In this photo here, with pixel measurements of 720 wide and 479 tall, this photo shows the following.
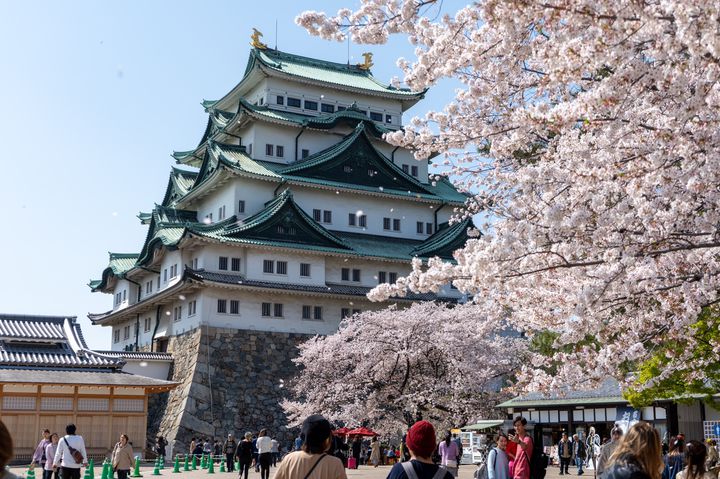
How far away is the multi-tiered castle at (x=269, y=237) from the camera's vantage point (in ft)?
150

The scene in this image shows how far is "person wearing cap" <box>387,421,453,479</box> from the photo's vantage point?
6062mm

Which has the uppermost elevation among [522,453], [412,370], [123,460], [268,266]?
[268,266]

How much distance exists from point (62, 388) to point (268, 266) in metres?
14.6

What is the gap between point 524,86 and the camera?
37.6 ft

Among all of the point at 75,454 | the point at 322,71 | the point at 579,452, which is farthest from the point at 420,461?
the point at 322,71

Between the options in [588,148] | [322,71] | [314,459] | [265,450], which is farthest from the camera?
[322,71]

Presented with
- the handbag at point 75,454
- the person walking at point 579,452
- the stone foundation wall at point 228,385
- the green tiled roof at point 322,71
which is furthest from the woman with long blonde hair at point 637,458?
the green tiled roof at point 322,71

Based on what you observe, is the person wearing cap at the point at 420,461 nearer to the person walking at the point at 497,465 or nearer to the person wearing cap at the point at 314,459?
the person wearing cap at the point at 314,459

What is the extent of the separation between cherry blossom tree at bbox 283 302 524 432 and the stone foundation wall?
288cm

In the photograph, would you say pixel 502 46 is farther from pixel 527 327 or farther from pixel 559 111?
pixel 527 327

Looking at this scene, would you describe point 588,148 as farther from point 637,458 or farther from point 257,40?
point 257,40

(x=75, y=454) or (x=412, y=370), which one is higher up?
(x=412, y=370)

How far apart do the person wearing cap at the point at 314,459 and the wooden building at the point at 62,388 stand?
31.6 metres

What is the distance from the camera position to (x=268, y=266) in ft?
158
